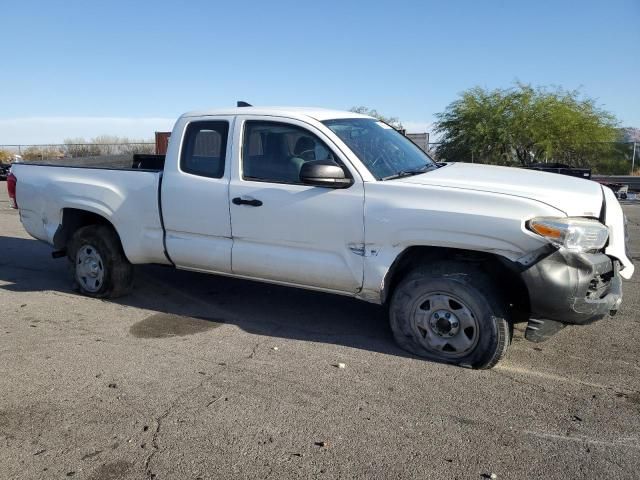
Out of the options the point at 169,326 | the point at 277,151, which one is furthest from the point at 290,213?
the point at 169,326

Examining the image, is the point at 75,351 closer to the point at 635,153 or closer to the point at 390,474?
the point at 390,474

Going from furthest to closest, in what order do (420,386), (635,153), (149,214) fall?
(635,153)
(149,214)
(420,386)

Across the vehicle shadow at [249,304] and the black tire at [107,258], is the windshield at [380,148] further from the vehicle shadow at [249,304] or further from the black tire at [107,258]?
the black tire at [107,258]

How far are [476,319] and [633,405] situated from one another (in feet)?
3.67

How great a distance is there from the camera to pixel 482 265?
4.32 meters

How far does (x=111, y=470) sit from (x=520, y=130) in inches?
951

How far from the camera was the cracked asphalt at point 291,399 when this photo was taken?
309 centimetres

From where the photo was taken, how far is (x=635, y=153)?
1031 inches

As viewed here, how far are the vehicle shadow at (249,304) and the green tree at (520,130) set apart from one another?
63.9ft

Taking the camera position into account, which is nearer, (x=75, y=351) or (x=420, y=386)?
(x=420, y=386)

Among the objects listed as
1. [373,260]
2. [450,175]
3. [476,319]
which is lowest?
[476,319]

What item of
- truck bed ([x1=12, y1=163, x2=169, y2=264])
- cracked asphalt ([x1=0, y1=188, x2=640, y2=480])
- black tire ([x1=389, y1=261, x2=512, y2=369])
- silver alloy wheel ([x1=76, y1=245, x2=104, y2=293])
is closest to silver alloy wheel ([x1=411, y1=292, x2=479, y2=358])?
black tire ([x1=389, y1=261, x2=512, y2=369])

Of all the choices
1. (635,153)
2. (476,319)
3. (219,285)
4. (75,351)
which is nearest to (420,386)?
(476,319)

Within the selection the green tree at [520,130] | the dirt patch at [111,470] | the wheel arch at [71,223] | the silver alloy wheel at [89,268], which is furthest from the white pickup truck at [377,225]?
the green tree at [520,130]
